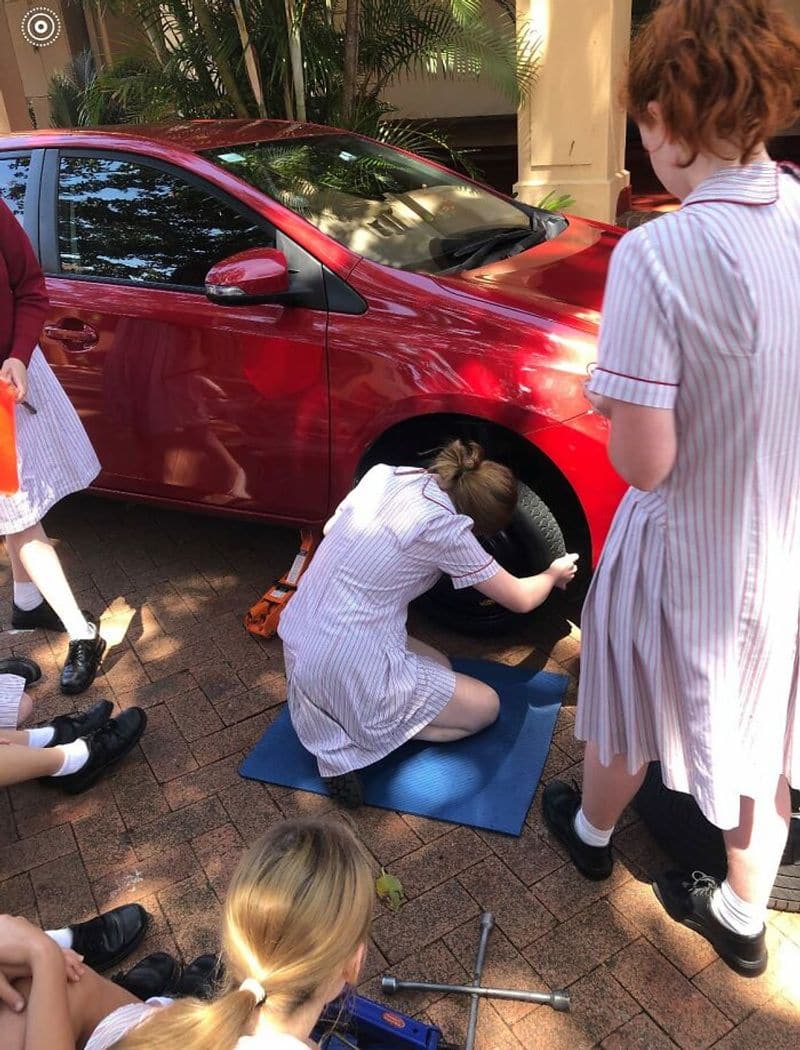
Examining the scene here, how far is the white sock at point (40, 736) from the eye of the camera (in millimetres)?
2692

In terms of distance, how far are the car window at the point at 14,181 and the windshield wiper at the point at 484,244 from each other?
5.67ft

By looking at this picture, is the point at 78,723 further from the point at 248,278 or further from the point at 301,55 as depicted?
the point at 301,55

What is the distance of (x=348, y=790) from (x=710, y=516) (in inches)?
57.1

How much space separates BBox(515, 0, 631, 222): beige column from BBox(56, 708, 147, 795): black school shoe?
5.38m

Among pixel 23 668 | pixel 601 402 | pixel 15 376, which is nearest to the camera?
pixel 601 402

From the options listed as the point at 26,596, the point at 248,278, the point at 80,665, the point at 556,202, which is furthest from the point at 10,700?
the point at 556,202

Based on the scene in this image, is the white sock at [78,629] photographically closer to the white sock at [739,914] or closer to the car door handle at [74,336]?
the car door handle at [74,336]

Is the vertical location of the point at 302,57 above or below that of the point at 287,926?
above

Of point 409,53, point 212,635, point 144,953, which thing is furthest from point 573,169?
point 144,953

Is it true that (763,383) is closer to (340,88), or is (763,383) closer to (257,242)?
(257,242)

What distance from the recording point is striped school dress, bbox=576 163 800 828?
54.1 inches

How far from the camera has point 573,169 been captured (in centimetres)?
673

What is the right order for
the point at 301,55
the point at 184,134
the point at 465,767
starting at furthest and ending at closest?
the point at 301,55
the point at 184,134
the point at 465,767

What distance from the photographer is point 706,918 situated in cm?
209
